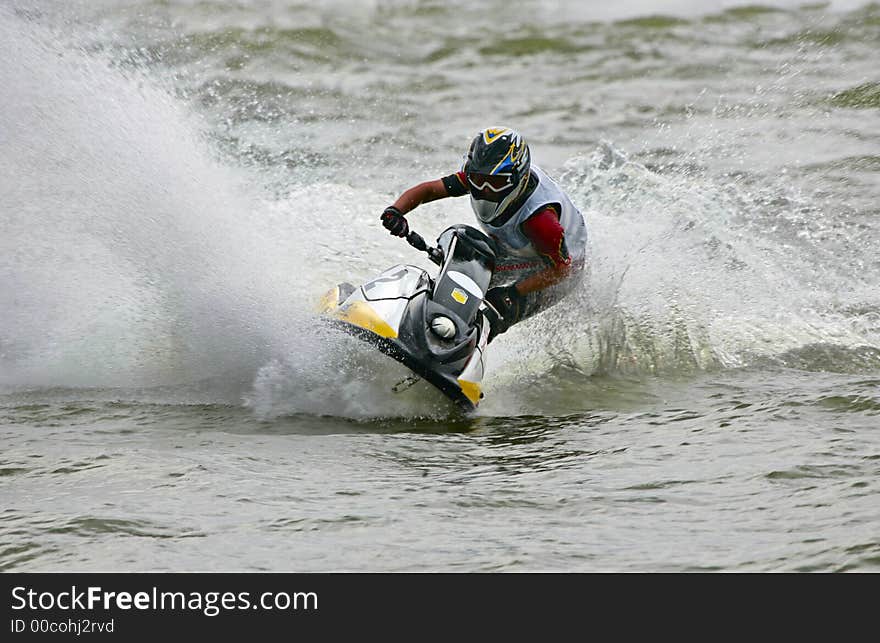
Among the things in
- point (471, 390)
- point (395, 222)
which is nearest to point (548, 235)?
point (395, 222)

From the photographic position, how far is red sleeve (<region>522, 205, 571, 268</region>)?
7.64m

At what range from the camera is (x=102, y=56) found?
34.3 ft

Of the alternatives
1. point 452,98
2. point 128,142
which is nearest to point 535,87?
point 452,98

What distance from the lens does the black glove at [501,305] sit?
7879 millimetres

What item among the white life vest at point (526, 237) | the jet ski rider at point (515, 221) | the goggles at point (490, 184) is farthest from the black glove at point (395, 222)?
the white life vest at point (526, 237)

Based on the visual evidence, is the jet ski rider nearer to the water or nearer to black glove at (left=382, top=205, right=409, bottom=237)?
black glove at (left=382, top=205, right=409, bottom=237)

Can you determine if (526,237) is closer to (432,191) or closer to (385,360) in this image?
(432,191)

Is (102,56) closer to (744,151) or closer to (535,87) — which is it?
(744,151)

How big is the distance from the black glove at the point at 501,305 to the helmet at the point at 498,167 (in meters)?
0.54

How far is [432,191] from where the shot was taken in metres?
8.04

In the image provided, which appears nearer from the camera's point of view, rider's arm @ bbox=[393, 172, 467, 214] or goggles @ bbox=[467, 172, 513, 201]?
goggles @ bbox=[467, 172, 513, 201]

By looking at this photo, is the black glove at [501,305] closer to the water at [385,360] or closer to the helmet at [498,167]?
the water at [385,360]

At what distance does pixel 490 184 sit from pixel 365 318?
125cm

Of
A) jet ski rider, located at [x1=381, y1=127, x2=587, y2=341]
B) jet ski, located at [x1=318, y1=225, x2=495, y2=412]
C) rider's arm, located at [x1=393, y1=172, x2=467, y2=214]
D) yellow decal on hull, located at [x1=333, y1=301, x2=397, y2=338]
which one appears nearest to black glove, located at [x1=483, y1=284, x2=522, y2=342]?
jet ski rider, located at [x1=381, y1=127, x2=587, y2=341]
